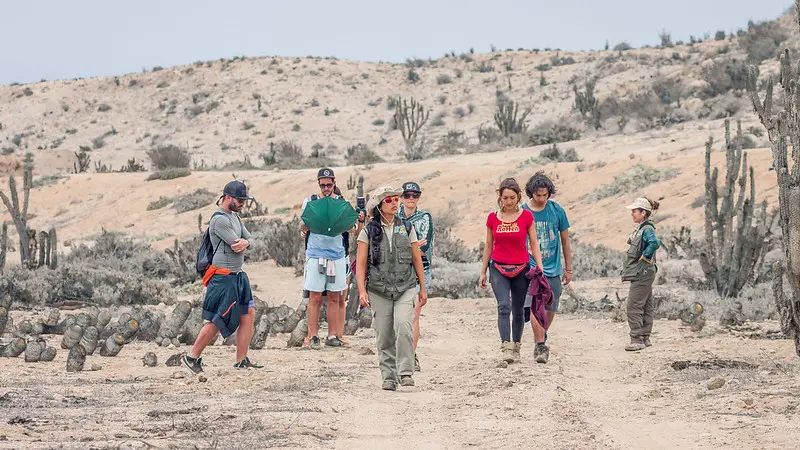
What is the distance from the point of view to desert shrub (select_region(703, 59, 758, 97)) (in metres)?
40.8

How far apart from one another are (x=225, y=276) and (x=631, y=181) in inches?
776

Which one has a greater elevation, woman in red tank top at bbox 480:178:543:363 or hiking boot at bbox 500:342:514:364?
woman in red tank top at bbox 480:178:543:363

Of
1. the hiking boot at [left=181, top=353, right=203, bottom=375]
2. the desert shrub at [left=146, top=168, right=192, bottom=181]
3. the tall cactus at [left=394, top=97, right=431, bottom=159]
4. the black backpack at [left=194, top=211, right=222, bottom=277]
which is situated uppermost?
the tall cactus at [left=394, top=97, right=431, bottom=159]

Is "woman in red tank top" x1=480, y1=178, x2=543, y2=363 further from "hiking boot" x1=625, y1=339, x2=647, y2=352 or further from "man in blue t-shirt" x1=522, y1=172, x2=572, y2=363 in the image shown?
"hiking boot" x1=625, y1=339, x2=647, y2=352

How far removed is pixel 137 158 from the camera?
58.0m

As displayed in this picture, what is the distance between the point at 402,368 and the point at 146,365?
2.35 meters

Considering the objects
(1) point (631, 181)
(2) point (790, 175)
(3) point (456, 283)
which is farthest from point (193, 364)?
(1) point (631, 181)

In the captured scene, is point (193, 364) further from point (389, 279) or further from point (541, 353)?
point (541, 353)

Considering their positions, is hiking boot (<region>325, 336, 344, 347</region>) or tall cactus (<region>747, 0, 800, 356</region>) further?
hiking boot (<region>325, 336, 344, 347</region>)

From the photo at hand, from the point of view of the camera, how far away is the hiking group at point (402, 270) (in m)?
8.36

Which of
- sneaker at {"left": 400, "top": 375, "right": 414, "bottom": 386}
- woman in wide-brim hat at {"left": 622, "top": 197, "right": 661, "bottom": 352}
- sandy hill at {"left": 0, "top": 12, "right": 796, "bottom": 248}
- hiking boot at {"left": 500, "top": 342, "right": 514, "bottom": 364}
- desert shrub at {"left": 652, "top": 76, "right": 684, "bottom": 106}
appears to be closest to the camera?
sneaker at {"left": 400, "top": 375, "right": 414, "bottom": 386}

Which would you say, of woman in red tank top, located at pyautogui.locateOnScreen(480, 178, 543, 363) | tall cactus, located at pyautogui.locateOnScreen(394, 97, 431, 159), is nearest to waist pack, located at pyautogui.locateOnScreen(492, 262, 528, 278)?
woman in red tank top, located at pyautogui.locateOnScreen(480, 178, 543, 363)

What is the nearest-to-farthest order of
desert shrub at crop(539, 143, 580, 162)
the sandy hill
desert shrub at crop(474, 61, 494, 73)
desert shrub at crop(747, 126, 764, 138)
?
the sandy hill → desert shrub at crop(747, 126, 764, 138) → desert shrub at crop(539, 143, 580, 162) → desert shrub at crop(474, 61, 494, 73)

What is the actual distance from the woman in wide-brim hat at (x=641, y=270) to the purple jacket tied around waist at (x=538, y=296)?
55.1 inches
